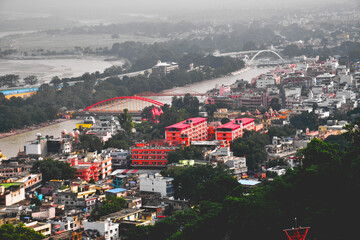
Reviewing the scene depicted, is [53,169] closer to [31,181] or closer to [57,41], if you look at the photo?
[31,181]

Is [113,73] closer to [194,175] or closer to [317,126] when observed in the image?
[317,126]

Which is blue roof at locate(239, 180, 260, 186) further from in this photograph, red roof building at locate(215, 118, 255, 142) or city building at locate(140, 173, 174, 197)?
red roof building at locate(215, 118, 255, 142)

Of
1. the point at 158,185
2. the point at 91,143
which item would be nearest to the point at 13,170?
the point at 91,143

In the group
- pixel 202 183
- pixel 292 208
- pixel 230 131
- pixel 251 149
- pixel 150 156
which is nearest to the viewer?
pixel 292 208

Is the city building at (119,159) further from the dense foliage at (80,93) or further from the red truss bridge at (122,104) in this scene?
the red truss bridge at (122,104)

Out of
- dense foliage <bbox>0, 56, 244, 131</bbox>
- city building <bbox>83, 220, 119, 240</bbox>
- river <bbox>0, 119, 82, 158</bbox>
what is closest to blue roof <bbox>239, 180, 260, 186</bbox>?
city building <bbox>83, 220, 119, 240</bbox>

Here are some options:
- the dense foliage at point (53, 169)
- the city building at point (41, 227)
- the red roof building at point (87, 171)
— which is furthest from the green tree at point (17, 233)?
the red roof building at point (87, 171)
